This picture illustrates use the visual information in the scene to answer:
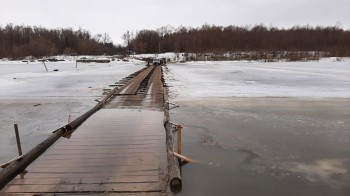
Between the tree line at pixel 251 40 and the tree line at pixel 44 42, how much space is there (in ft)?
53.0

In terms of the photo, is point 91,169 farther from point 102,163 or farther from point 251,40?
point 251,40

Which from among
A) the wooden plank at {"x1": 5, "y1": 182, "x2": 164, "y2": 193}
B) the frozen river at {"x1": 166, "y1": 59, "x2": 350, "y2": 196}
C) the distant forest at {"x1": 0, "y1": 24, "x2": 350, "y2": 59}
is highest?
the distant forest at {"x1": 0, "y1": 24, "x2": 350, "y2": 59}

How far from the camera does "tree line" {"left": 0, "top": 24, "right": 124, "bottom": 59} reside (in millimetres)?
74812

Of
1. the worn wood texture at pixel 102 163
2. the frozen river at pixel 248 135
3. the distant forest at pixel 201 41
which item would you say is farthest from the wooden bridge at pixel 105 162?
the distant forest at pixel 201 41

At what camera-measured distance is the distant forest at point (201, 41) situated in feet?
258

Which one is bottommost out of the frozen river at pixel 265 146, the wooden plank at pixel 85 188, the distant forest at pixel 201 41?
the frozen river at pixel 265 146

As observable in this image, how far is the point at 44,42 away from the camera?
80250 mm

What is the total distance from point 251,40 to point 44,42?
55.4m

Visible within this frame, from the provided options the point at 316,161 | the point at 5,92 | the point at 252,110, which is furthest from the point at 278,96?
the point at 5,92

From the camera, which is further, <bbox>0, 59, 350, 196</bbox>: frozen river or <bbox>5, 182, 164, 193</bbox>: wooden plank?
<bbox>0, 59, 350, 196</bbox>: frozen river

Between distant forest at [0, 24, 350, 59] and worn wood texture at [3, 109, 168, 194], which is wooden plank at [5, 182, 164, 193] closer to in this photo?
worn wood texture at [3, 109, 168, 194]

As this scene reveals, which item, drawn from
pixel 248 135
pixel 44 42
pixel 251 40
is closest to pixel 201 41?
pixel 251 40

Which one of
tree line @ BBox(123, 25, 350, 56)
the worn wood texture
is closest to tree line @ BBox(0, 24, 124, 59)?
tree line @ BBox(123, 25, 350, 56)

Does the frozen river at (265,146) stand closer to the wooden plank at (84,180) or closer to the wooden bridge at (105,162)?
the wooden bridge at (105,162)
